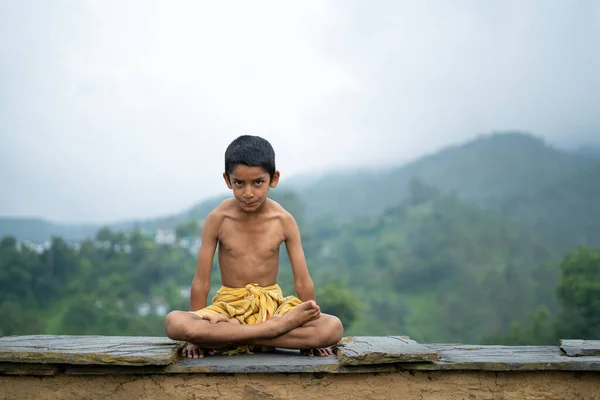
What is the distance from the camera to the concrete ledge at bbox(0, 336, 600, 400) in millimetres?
3111

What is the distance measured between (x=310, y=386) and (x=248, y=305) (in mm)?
500

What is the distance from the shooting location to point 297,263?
3.53 metres

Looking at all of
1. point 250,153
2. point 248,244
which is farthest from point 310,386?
point 250,153

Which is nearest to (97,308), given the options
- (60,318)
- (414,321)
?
(60,318)

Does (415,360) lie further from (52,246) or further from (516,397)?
(52,246)

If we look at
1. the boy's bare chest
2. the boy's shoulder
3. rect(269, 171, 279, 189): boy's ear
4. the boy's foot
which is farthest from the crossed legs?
rect(269, 171, 279, 189): boy's ear

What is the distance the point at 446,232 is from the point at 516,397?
1146 centimetres

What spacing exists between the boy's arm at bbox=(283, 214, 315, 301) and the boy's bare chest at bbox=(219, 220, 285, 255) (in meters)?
0.06

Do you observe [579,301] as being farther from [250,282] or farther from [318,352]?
[250,282]

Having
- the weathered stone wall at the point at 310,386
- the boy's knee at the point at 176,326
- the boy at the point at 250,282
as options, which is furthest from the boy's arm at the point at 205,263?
the weathered stone wall at the point at 310,386

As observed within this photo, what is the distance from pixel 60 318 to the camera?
40.4 feet

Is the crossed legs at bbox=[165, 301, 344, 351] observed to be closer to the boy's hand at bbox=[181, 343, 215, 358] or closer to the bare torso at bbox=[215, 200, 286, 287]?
the boy's hand at bbox=[181, 343, 215, 358]

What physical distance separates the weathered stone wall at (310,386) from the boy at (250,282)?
171mm

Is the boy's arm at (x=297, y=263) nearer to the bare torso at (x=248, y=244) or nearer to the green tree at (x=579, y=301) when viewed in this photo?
the bare torso at (x=248, y=244)
